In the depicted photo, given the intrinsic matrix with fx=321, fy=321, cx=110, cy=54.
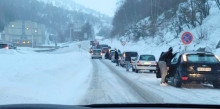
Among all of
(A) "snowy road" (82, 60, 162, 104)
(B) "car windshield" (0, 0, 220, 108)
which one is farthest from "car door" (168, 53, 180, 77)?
(A) "snowy road" (82, 60, 162, 104)

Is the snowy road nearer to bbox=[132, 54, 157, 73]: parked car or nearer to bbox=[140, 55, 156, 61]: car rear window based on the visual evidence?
bbox=[132, 54, 157, 73]: parked car

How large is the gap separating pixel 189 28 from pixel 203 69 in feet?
92.4

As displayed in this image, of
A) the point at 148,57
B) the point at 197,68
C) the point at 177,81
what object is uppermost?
the point at 148,57

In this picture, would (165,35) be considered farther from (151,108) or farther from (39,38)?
(39,38)

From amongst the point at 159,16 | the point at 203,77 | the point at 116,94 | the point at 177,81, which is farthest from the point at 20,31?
the point at 116,94

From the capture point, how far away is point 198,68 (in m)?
13.4

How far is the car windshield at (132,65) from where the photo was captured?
10.9 meters

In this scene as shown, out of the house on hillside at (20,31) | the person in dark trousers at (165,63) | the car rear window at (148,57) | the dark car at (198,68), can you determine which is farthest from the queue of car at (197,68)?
the house on hillside at (20,31)

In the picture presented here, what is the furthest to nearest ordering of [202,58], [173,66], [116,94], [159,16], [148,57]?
1. [159,16]
2. [148,57]
3. [173,66]
4. [202,58]
5. [116,94]

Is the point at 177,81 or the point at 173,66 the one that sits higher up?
the point at 173,66

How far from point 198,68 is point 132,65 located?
1445 cm

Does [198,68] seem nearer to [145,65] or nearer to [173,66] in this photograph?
[173,66]

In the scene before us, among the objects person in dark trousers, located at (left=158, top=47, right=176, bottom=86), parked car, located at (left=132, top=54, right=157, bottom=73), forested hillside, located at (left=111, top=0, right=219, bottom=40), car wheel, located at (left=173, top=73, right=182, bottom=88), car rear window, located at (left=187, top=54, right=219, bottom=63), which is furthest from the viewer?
forested hillside, located at (left=111, top=0, right=219, bottom=40)

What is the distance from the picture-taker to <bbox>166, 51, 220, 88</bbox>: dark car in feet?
43.8
